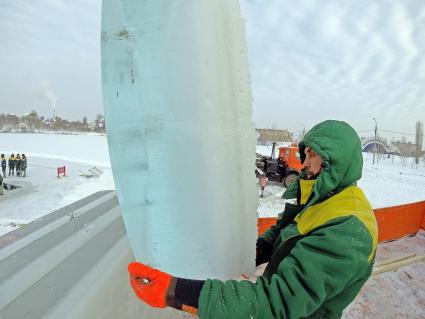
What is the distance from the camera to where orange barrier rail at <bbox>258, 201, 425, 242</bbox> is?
4969mm

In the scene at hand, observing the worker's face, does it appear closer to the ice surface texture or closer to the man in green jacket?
the man in green jacket

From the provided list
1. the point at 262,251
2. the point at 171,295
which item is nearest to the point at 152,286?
the point at 171,295

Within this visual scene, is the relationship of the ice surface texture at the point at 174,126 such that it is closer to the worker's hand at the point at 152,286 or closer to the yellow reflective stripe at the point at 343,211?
the worker's hand at the point at 152,286

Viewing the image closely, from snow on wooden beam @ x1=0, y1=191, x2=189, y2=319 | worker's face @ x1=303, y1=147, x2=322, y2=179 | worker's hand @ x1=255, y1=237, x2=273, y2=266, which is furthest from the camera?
worker's hand @ x1=255, y1=237, x2=273, y2=266

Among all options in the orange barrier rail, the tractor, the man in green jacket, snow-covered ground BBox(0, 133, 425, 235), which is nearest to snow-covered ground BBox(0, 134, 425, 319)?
snow-covered ground BBox(0, 133, 425, 235)

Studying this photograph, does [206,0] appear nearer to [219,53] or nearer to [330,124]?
[219,53]

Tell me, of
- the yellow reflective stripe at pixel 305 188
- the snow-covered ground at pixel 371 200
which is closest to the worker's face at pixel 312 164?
the yellow reflective stripe at pixel 305 188

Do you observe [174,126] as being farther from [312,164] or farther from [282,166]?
[282,166]

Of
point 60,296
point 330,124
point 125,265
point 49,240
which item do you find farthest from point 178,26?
point 49,240

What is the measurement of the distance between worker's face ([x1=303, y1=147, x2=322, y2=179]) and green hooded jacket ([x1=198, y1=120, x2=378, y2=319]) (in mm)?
88

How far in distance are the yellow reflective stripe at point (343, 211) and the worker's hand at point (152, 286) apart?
0.51 metres

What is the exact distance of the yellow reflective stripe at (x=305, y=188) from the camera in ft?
4.10

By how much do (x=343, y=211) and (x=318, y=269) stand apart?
0.70 ft

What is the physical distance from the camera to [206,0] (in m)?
1.25
